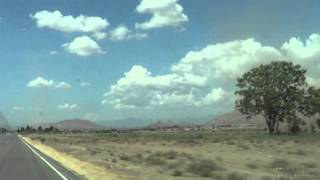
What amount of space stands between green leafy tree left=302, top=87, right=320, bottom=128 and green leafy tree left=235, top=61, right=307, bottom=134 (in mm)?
1413

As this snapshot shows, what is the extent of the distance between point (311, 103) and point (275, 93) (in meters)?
6.79

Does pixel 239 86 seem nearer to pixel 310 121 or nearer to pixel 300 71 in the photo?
pixel 300 71

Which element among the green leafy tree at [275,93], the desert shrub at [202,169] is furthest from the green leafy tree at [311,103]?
the desert shrub at [202,169]

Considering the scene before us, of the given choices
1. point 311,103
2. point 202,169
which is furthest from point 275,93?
Answer: point 202,169

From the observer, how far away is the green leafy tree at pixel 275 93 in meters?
101

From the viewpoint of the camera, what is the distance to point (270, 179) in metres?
22.9

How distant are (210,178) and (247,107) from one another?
77171 mm

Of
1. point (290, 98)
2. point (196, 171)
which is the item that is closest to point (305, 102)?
point (290, 98)

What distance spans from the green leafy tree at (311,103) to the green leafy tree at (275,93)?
141 centimetres

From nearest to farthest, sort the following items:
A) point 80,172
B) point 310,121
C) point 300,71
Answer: point 80,172, point 300,71, point 310,121

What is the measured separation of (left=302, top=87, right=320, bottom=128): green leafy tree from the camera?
10250cm

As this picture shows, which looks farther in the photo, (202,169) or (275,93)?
(275,93)

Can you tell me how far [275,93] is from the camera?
328ft

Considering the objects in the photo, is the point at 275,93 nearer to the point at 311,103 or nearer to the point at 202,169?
the point at 311,103
